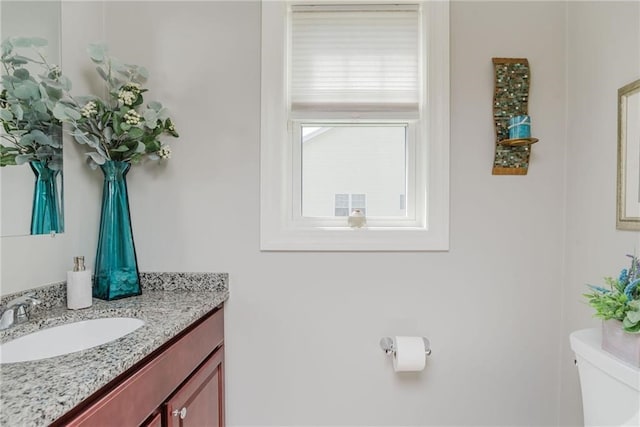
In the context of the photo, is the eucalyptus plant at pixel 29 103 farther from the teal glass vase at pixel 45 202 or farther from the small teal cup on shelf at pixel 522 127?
the small teal cup on shelf at pixel 522 127

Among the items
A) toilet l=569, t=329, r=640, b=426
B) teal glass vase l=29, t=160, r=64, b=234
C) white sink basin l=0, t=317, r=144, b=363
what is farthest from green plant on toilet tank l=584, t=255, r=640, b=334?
teal glass vase l=29, t=160, r=64, b=234

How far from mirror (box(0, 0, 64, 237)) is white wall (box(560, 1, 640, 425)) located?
1.97m

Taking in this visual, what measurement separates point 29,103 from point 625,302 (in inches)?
72.9

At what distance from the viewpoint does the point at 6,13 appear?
102 cm

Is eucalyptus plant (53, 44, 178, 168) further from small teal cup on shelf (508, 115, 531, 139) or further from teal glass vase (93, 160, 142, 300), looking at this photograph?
small teal cup on shelf (508, 115, 531, 139)

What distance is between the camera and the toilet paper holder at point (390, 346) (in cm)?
133

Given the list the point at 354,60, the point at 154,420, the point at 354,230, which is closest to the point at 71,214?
the point at 154,420

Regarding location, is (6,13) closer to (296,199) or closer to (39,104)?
(39,104)

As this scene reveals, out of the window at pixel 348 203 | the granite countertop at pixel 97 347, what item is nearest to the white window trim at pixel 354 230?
the window at pixel 348 203

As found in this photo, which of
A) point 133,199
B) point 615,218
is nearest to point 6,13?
point 133,199

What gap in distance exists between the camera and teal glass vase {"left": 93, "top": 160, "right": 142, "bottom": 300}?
1230 millimetres

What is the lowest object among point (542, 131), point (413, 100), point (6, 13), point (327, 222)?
point (327, 222)

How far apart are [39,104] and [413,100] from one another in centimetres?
138

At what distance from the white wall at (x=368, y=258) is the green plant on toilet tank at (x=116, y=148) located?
0.47 feet
